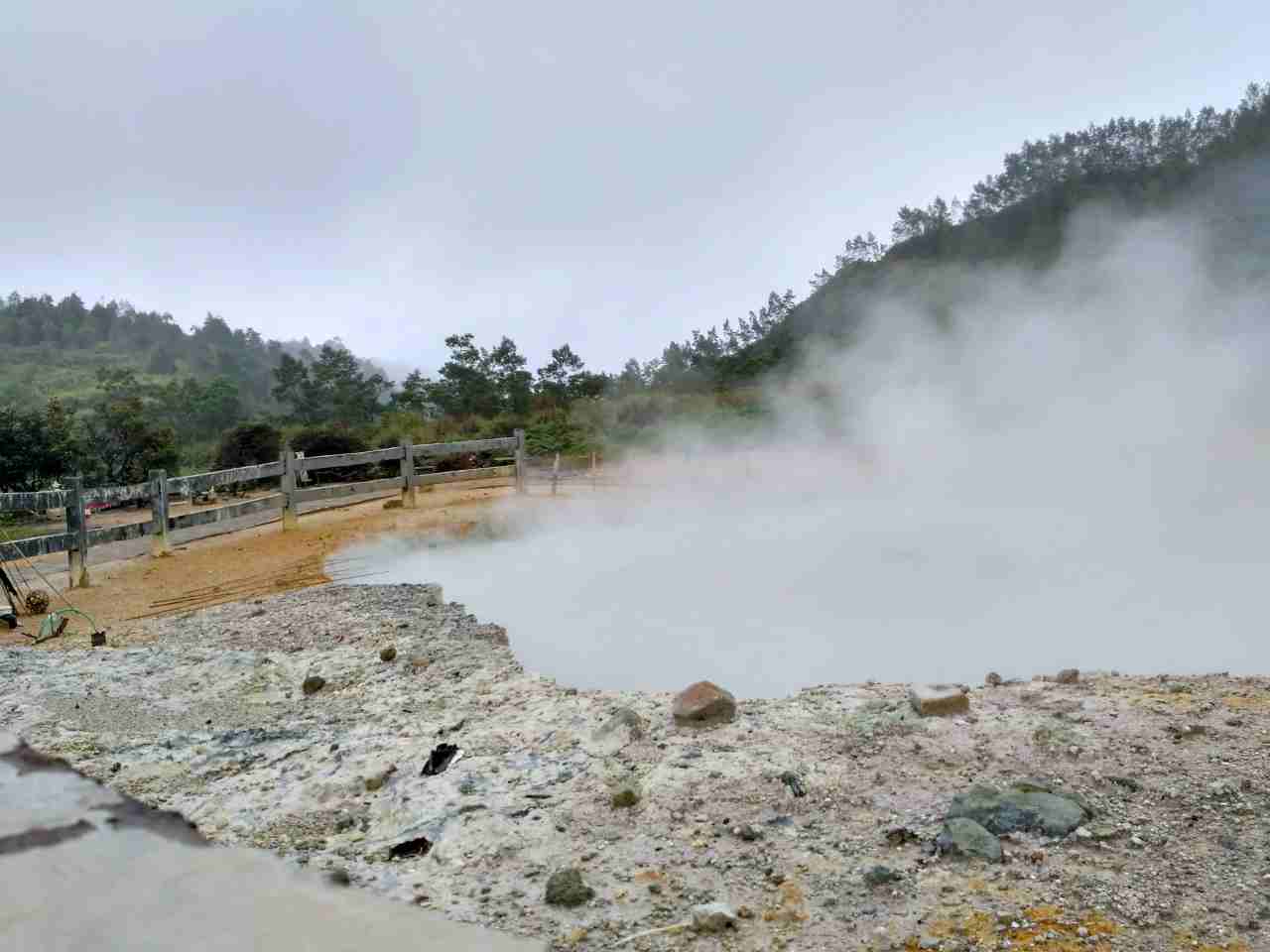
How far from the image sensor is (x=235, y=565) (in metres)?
9.73

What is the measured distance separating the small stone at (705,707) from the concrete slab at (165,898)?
5.54ft

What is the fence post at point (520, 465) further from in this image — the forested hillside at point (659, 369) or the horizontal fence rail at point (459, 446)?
the forested hillside at point (659, 369)

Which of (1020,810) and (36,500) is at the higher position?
(36,500)

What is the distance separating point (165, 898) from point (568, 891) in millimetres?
1481

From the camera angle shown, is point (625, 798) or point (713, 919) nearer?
point (713, 919)

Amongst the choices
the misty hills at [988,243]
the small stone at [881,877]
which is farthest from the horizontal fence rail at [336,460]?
the misty hills at [988,243]

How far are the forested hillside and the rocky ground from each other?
53.2 feet

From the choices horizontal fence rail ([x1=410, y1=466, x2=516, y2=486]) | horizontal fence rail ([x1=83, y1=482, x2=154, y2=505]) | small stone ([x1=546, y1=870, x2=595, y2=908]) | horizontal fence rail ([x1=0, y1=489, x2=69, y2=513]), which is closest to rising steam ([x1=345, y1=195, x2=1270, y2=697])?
horizontal fence rail ([x1=410, y1=466, x2=516, y2=486])

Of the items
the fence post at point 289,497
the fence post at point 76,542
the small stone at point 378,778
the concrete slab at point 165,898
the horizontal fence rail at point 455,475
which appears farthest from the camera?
the horizontal fence rail at point 455,475

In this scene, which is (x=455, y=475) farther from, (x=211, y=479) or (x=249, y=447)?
(x=249, y=447)

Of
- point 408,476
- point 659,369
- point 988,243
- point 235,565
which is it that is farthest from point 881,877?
point 988,243

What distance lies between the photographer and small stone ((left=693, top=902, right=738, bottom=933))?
107 inches

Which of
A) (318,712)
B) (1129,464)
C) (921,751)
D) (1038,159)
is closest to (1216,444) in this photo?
(1129,464)

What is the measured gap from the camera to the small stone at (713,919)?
2.72 m
